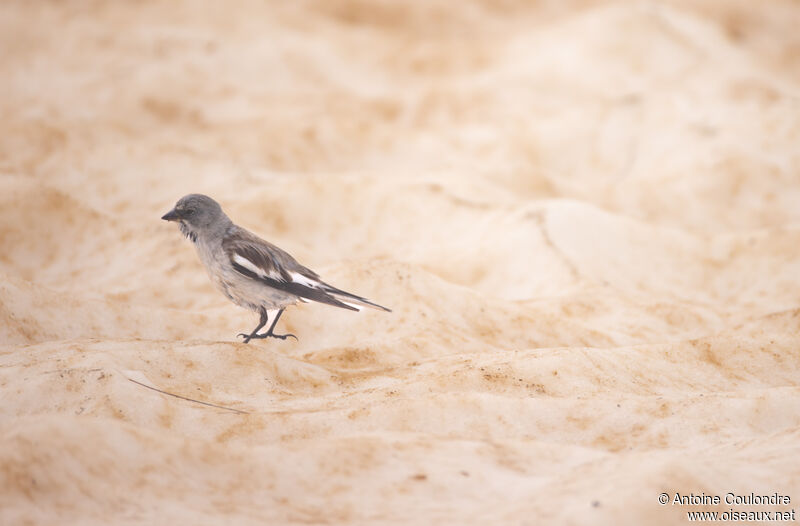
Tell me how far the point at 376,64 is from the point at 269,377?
33.6 feet

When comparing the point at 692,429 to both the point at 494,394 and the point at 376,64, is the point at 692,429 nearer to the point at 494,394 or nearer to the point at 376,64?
the point at 494,394

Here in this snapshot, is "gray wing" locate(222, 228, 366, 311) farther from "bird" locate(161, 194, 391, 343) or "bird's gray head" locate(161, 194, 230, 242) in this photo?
"bird's gray head" locate(161, 194, 230, 242)

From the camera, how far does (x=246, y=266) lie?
5.66 meters

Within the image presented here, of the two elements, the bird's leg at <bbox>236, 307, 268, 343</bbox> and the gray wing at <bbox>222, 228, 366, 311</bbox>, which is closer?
the gray wing at <bbox>222, 228, 366, 311</bbox>

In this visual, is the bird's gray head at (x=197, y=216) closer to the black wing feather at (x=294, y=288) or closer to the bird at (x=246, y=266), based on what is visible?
the bird at (x=246, y=266)

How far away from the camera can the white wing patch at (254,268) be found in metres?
5.64

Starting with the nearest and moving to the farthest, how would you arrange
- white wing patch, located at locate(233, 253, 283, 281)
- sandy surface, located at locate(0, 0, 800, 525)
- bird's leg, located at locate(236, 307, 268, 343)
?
sandy surface, located at locate(0, 0, 800, 525) < white wing patch, located at locate(233, 253, 283, 281) < bird's leg, located at locate(236, 307, 268, 343)

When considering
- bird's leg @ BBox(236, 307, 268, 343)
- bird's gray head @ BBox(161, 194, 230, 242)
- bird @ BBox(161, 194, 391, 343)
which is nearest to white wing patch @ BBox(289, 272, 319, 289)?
bird @ BBox(161, 194, 391, 343)

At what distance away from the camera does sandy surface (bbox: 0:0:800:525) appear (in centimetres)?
392

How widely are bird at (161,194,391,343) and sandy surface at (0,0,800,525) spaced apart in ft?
1.27

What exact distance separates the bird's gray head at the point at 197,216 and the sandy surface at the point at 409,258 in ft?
2.34

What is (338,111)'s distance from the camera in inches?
514

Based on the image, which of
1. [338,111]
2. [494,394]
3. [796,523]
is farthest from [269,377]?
[338,111]

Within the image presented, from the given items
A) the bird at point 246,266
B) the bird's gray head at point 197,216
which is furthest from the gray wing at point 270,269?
the bird's gray head at point 197,216
